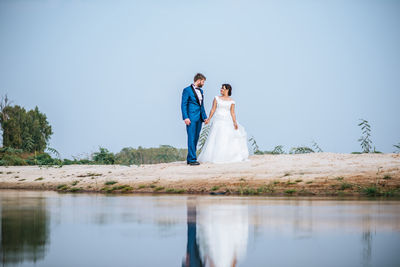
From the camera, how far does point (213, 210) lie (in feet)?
27.9

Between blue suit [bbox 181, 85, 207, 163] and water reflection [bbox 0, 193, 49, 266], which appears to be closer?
water reflection [bbox 0, 193, 49, 266]

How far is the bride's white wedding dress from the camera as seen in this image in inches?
674

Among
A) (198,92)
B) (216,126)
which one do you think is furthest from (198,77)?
(216,126)

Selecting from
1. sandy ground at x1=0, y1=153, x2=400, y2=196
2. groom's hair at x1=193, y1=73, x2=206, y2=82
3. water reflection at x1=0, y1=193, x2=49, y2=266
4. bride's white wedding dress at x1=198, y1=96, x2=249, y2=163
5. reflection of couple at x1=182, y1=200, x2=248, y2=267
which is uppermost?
groom's hair at x1=193, y1=73, x2=206, y2=82

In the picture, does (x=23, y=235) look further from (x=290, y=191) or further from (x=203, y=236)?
(x=290, y=191)

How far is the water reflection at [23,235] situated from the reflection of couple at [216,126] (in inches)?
338

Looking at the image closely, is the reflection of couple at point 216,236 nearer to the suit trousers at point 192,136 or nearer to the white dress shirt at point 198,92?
the suit trousers at point 192,136

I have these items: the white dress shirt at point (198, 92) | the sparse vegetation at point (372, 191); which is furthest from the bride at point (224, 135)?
the sparse vegetation at point (372, 191)

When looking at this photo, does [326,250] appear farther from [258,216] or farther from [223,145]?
[223,145]

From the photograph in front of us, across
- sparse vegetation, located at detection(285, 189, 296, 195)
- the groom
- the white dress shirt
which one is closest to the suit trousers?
the groom

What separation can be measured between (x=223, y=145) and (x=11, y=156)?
41.4 feet

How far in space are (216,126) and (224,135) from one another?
0.44 meters

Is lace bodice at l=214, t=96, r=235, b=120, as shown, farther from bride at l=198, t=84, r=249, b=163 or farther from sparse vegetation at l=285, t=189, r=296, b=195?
sparse vegetation at l=285, t=189, r=296, b=195

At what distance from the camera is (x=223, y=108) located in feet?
56.9
